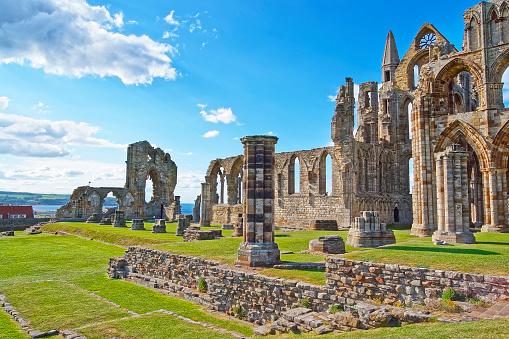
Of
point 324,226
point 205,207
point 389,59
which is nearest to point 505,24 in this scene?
point 324,226

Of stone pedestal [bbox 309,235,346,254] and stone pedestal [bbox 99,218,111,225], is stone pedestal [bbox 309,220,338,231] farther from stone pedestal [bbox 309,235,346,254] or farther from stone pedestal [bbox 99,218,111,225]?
stone pedestal [bbox 99,218,111,225]

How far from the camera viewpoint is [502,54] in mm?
18453

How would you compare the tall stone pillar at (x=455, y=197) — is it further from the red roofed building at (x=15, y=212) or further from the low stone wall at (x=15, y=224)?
the red roofed building at (x=15, y=212)

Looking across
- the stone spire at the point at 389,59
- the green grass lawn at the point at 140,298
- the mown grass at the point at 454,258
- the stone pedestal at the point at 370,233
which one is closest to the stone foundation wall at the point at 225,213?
the stone spire at the point at 389,59

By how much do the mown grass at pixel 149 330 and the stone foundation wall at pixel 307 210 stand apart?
21029 mm

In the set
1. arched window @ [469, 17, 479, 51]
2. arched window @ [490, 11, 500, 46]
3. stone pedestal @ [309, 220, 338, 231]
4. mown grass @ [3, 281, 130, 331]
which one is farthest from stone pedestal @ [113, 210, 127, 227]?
arched window @ [490, 11, 500, 46]

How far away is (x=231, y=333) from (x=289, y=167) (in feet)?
85.4

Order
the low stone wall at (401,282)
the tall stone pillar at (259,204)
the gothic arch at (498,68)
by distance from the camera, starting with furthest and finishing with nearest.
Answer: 1. the gothic arch at (498,68)
2. the tall stone pillar at (259,204)
3. the low stone wall at (401,282)

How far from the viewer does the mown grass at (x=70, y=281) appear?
370 inches

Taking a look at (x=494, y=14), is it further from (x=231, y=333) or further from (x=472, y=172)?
(x=231, y=333)

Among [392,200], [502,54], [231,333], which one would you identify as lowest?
[231,333]

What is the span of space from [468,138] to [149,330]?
17274 mm

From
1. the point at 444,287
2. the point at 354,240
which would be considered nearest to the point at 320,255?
the point at 354,240

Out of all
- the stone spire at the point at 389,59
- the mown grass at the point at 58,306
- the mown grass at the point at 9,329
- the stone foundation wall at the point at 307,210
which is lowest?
the mown grass at the point at 9,329
